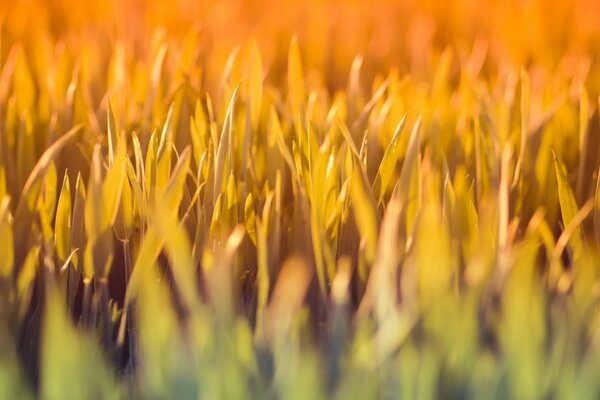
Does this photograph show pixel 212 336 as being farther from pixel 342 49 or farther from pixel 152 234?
pixel 342 49

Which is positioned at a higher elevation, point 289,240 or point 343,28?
point 343,28

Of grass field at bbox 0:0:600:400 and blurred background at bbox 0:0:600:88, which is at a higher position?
blurred background at bbox 0:0:600:88

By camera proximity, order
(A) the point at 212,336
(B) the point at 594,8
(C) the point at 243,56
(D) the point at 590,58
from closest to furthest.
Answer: (A) the point at 212,336, (C) the point at 243,56, (D) the point at 590,58, (B) the point at 594,8

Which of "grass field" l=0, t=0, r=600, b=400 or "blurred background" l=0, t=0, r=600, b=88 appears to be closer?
"grass field" l=0, t=0, r=600, b=400

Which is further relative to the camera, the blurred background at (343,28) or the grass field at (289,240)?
the blurred background at (343,28)

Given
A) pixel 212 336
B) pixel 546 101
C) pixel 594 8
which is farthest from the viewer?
pixel 594 8

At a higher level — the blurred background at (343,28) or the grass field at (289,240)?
the blurred background at (343,28)

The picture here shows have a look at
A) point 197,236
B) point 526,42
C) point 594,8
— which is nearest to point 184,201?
point 197,236

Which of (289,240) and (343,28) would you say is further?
(343,28)
